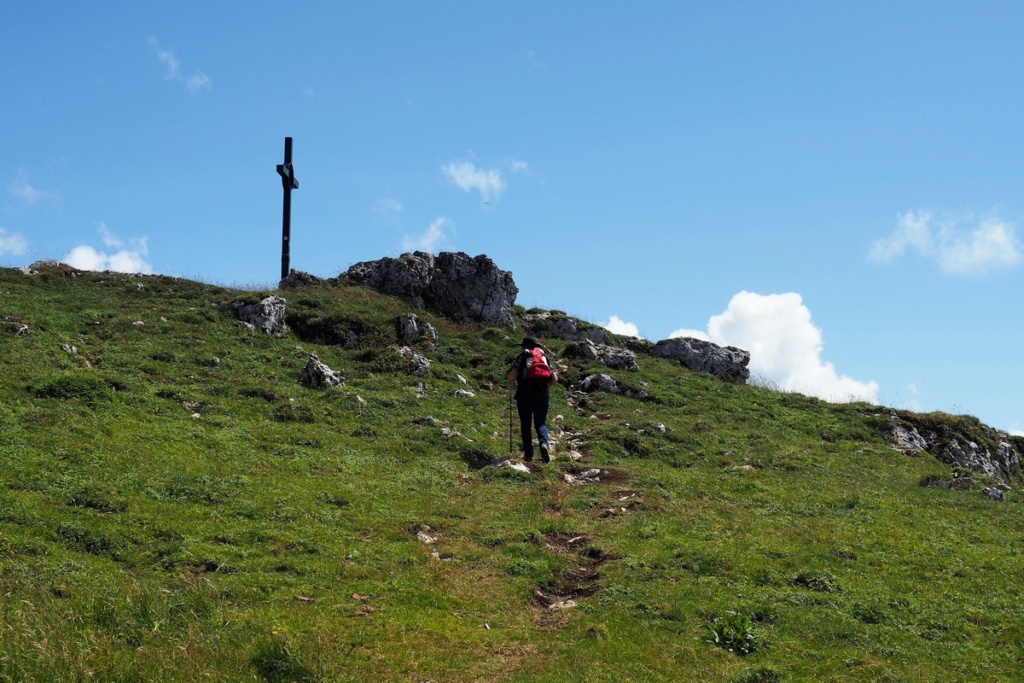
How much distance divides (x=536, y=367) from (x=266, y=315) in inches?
673

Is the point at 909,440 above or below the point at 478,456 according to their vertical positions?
above

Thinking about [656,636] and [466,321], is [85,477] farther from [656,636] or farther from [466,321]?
[466,321]

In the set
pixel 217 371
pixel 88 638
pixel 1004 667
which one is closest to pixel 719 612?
pixel 1004 667

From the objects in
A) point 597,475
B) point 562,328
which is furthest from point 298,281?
point 597,475

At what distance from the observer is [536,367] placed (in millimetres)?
23438

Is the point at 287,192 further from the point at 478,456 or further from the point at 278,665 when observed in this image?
the point at 278,665

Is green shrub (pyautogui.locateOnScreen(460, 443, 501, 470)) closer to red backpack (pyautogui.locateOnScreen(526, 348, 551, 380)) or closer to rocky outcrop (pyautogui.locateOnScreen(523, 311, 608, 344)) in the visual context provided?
red backpack (pyautogui.locateOnScreen(526, 348, 551, 380))

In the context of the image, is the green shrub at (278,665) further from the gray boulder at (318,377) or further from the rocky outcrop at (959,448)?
the rocky outcrop at (959,448)

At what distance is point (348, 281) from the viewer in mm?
44312

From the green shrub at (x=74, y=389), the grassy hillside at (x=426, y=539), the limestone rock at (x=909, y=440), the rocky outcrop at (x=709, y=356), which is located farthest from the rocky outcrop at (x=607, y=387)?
the green shrub at (x=74, y=389)

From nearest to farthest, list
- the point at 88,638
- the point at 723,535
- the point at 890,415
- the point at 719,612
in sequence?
1. the point at 88,638
2. the point at 719,612
3. the point at 723,535
4. the point at 890,415

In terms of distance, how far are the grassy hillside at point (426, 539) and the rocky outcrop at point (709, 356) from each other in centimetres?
1284

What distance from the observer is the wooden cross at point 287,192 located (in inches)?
1844

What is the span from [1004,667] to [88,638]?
12.0 m
